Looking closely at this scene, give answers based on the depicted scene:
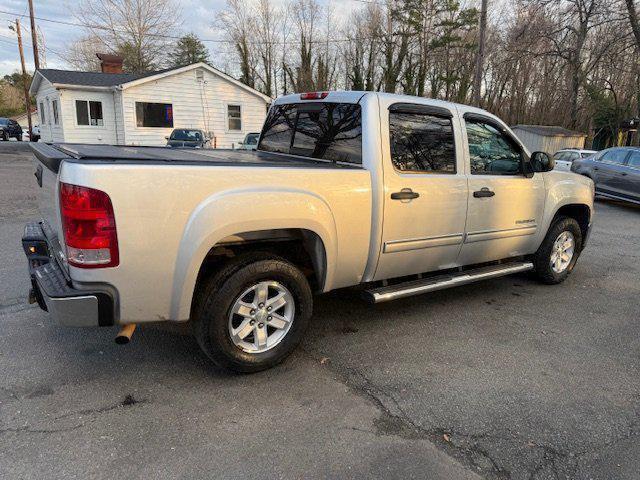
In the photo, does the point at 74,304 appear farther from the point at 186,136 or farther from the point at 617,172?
the point at 186,136

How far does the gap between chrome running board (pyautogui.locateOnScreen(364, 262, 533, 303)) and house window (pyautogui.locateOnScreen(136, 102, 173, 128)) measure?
68.1ft

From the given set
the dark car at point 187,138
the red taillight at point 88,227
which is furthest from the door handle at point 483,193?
the dark car at point 187,138

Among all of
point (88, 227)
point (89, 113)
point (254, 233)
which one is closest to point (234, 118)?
point (89, 113)

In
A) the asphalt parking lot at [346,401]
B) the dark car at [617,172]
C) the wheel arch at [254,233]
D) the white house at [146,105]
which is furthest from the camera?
the white house at [146,105]

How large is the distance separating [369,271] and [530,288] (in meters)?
2.66

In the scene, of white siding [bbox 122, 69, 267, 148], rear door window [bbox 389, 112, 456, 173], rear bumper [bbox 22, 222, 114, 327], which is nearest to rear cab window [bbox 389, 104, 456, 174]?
rear door window [bbox 389, 112, 456, 173]

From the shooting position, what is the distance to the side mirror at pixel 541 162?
4.73m

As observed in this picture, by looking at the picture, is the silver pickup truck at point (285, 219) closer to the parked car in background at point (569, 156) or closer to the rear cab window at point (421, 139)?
the rear cab window at point (421, 139)

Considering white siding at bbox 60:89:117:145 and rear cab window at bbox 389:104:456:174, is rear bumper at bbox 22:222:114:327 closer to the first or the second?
rear cab window at bbox 389:104:456:174

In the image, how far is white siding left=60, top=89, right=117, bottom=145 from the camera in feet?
68.8

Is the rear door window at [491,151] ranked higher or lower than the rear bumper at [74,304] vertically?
higher

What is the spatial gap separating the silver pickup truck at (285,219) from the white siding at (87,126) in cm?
1965

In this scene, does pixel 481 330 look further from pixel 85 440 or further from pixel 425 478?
pixel 85 440

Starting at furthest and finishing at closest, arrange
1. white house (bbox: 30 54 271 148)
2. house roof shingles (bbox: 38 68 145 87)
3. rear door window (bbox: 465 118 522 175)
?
white house (bbox: 30 54 271 148) → house roof shingles (bbox: 38 68 145 87) → rear door window (bbox: 465 118 522 175)
